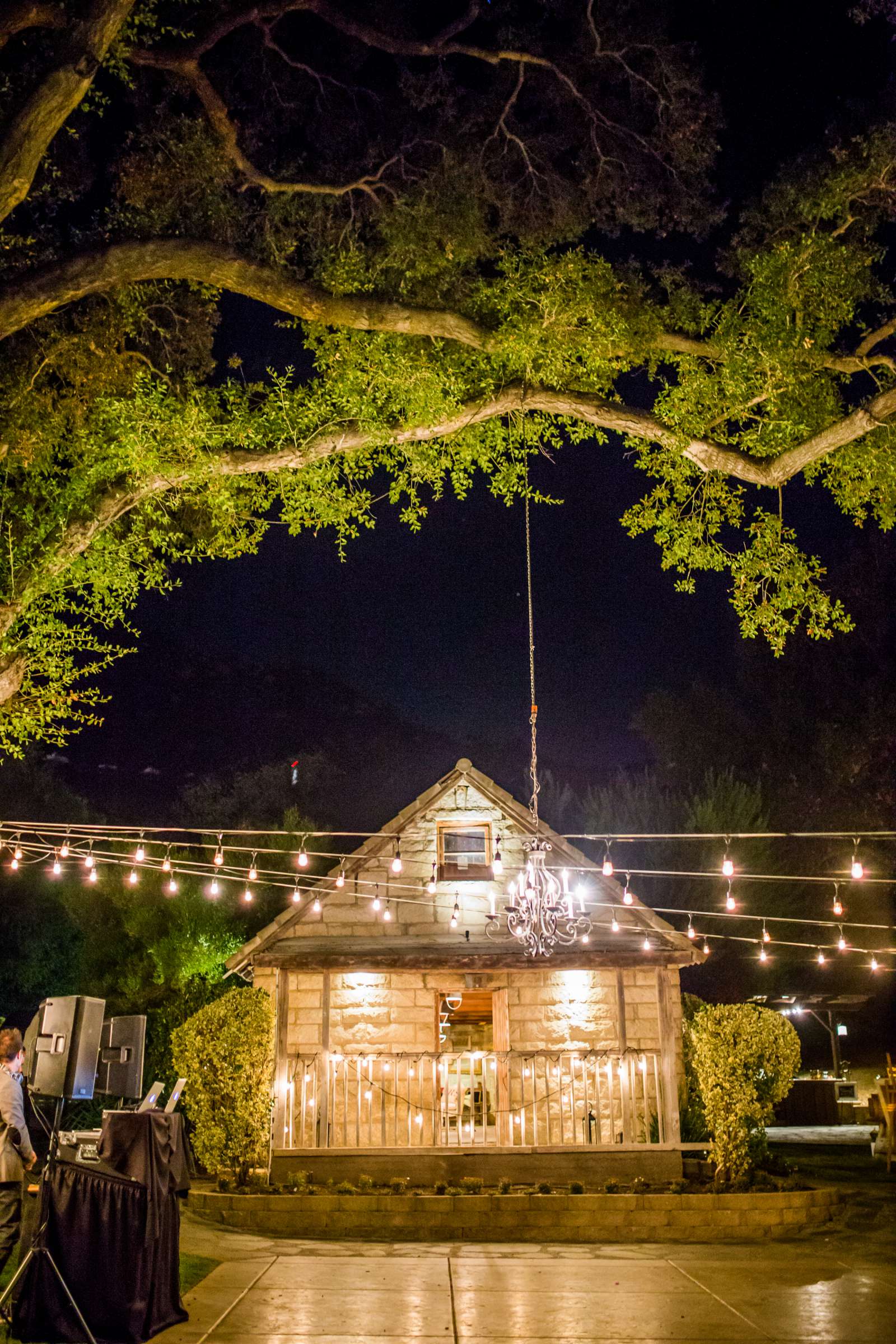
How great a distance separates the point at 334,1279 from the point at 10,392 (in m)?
8.15

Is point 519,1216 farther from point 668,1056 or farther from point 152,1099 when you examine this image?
point 152,1099

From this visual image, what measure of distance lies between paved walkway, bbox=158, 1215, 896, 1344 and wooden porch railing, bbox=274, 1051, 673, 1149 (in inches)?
103

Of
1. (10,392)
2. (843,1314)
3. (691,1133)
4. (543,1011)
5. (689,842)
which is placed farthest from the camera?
(689,842)

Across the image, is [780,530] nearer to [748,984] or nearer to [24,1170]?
[24,1170]

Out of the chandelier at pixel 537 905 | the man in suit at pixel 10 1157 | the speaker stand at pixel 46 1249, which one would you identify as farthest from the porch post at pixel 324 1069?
the speaker stand at pixel 46 1249

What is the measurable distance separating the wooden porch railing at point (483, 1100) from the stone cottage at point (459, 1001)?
26 millimetres

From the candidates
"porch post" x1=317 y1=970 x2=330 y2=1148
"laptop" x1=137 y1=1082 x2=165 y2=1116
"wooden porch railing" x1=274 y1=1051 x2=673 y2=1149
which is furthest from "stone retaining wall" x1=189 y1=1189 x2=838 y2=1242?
"laptop" x1=137 y1=1082 x2=165 y2=1116

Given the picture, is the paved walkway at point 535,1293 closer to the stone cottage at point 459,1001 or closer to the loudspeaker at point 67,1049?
the loudspeaker at point 67,1049

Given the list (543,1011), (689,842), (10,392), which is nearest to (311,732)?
(689,842)

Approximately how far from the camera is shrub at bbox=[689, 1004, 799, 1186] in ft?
38.4

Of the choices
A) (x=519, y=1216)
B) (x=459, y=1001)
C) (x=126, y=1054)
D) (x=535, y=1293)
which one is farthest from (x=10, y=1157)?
(x=459, y=1001)

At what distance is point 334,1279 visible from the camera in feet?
27.7

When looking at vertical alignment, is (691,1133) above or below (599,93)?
below

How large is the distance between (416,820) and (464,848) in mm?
806
